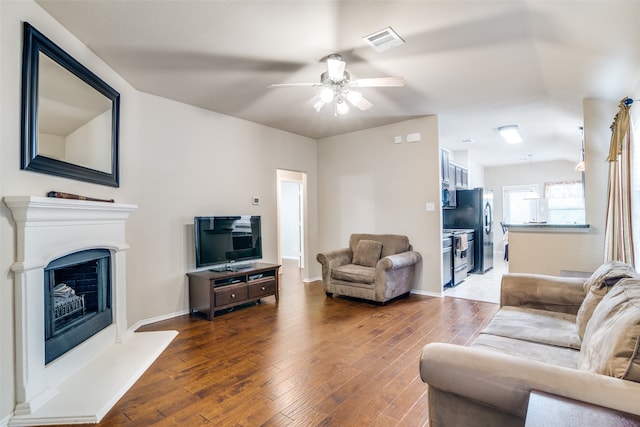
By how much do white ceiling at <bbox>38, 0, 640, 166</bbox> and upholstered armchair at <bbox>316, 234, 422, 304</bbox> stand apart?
6.42 feet

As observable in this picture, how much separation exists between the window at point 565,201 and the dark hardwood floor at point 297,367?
599 cm

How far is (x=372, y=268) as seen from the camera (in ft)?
14.7

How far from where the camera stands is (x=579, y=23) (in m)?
2.21

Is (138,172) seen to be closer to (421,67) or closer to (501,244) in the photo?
(421,67)

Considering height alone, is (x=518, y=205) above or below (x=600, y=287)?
above

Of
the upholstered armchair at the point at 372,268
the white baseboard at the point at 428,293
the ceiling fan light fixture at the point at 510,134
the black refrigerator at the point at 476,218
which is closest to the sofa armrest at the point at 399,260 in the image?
the upholstered armchair at the point at 372,268

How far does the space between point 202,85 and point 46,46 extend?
139 cm

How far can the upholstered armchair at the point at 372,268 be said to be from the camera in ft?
13.5

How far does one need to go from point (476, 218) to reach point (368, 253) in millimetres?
2954

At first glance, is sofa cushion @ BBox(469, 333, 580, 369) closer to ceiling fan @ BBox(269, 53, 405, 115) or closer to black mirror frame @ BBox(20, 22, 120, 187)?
ceiling fan @ BBox(269, 53, 405, 115)

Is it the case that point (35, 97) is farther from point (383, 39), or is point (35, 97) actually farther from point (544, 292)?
point (544, 292)

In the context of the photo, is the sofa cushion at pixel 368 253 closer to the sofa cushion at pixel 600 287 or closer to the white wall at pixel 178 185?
the white wall at pixel 178 185

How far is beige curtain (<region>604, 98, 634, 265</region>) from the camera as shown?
9.84 ft

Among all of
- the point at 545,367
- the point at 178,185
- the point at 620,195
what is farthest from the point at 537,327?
the point at 178,185
